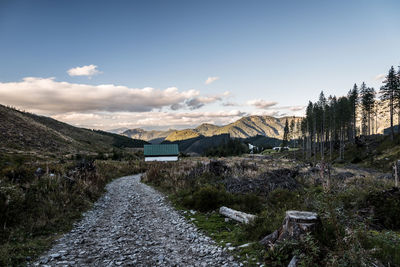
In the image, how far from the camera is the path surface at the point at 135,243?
19.3 feet

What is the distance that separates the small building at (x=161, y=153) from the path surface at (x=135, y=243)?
48.7 metres

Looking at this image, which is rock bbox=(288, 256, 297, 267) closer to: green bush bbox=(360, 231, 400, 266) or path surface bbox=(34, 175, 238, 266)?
path surface bbox=(34, 175, 238, 266)

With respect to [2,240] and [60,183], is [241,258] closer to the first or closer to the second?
[2,240]

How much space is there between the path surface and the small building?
48.7m

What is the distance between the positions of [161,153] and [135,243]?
2115 inches

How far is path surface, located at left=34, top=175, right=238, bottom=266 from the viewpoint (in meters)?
5.88

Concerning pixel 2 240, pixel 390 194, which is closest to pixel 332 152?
pixel 390 194

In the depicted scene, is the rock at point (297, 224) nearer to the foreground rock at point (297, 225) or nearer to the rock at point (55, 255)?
the foreground rock at point (297, 225)

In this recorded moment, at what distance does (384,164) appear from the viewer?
3753 cm

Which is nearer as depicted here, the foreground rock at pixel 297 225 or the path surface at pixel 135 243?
the foreground rock at pixel 297 225

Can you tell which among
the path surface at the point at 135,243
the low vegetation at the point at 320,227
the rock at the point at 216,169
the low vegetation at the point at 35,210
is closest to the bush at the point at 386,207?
the low vegetation at the point at 320,227

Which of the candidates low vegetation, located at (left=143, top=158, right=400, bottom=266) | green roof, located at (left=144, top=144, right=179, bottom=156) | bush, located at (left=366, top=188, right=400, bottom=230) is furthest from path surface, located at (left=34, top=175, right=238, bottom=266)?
green roof, located at (left=144, top=144, right=179, bottom=156)

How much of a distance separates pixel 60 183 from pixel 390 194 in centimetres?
1598

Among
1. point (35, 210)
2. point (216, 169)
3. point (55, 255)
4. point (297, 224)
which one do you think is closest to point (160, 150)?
point (216, 169)
